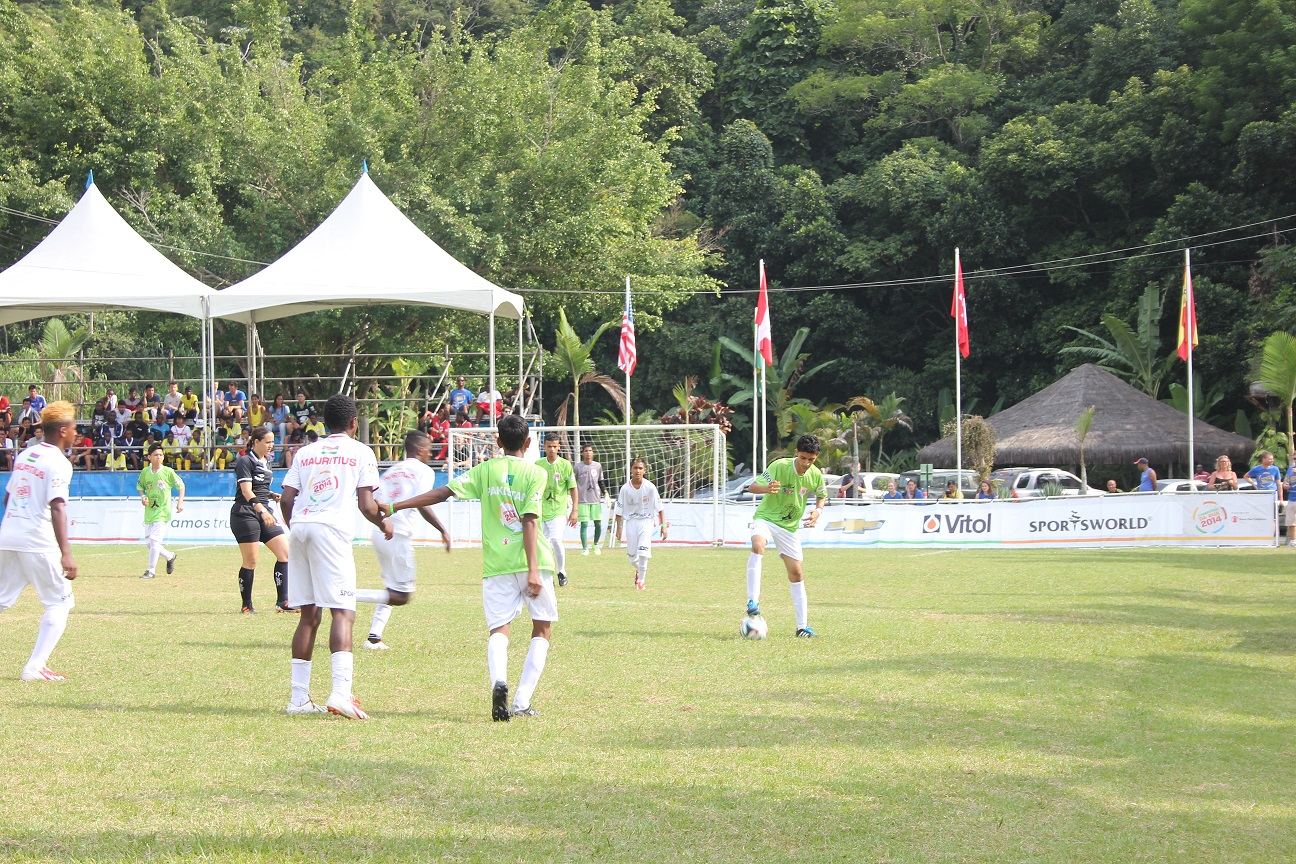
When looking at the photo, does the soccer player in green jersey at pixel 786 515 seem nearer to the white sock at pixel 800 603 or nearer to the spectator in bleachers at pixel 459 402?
the white sock at pixel 800 603

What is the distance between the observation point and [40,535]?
9070 mm

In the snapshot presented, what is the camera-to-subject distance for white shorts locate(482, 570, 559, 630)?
25.7 feet

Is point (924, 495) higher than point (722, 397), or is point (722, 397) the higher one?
point (722, 397)

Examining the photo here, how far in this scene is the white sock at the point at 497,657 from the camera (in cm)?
769

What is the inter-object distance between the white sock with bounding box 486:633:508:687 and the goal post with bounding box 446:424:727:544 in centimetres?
1533

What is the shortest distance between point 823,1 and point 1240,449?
92.9ft

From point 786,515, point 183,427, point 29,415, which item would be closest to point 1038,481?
point 183,427

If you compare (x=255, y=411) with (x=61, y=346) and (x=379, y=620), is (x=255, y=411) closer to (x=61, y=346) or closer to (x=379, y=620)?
(x=61, y=346)

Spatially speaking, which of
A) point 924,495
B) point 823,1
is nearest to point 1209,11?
point 823,1

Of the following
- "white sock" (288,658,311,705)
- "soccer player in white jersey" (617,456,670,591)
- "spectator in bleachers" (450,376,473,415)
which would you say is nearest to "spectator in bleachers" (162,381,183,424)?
"spectator in bleachers" (450,376,473,415)

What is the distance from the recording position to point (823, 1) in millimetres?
56000

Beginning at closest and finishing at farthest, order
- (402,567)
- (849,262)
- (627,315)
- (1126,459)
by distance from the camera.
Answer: (402,567) → (627,315) → (1126,459) → (849,262)

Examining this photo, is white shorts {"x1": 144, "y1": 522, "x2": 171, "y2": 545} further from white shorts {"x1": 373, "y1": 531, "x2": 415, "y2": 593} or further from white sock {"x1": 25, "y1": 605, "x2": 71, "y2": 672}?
white sock {"x1": 25, "y1": 605, "x2": 71, "y2": 672}

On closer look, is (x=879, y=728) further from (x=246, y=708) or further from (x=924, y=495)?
(x=924, y=495)
